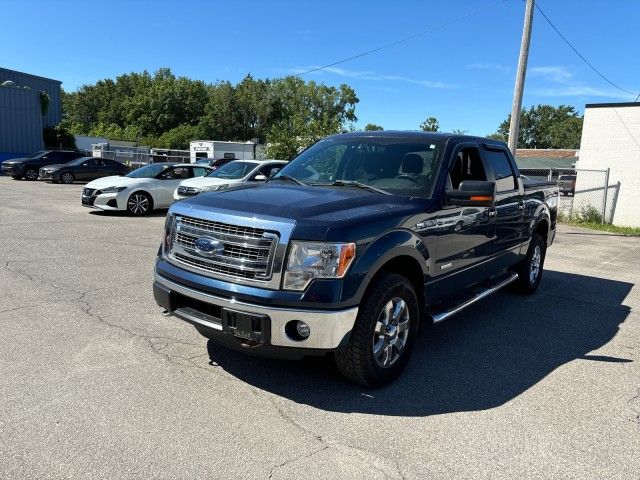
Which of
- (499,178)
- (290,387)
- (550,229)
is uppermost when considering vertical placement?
(499,178)

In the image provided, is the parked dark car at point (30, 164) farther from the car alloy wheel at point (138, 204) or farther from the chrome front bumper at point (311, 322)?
the chrome front bumper at point (311, 322)

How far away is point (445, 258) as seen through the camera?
4.50 meters

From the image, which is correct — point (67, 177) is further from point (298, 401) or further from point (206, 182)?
point (298, 401)

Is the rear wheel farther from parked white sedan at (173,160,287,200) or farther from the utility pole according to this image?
the utility pole

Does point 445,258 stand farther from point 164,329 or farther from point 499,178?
point 164,329

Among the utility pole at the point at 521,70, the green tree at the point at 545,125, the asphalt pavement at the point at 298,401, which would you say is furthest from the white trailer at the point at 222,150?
the green tree at the point at 545,125

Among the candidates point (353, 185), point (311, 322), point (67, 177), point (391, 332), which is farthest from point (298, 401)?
point (67, 177)

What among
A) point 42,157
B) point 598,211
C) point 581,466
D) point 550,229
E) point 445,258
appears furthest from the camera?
point 42,157

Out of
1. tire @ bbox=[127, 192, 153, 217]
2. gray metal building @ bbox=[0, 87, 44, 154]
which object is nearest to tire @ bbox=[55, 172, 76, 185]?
gray metal building @ bbox=[0, 87, 44, 154]

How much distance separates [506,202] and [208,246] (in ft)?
11.6

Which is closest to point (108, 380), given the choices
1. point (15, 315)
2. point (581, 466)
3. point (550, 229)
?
point (15, 315)

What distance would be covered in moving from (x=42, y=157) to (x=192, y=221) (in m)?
26.0

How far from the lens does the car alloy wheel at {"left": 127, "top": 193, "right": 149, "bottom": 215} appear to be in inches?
530

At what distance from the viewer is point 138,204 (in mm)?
13578
